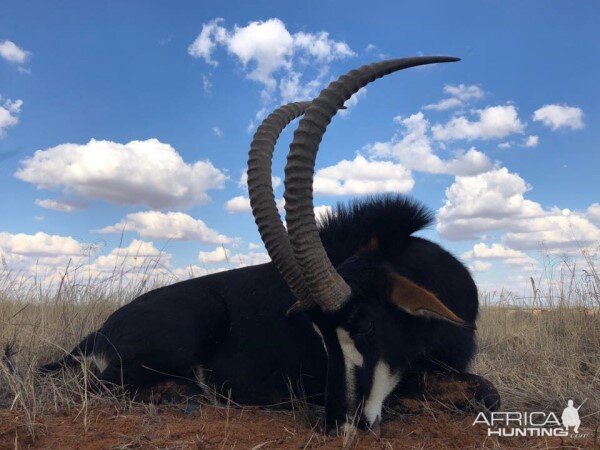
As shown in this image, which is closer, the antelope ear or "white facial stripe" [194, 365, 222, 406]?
the antelope ear

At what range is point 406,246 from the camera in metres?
4.78

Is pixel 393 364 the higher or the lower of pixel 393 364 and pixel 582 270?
the lower

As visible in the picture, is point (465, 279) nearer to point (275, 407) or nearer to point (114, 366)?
point (275, 407)

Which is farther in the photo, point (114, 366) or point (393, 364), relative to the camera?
point (114, 366)

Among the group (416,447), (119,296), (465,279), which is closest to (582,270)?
(465,279)

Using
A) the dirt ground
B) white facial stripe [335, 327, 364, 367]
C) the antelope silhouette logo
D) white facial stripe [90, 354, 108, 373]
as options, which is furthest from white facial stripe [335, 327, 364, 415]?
white facial stripe [90, 354, 108, 373]

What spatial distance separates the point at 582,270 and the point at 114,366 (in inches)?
272

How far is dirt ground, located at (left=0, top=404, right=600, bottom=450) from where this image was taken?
Result: 137 inches

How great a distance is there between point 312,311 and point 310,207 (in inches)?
27.2

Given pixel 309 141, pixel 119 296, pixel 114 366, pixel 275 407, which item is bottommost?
pixel 275 407

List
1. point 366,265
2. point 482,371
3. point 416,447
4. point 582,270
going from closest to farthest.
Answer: point 416,447
point 366,265
point 482,371
point 582,270

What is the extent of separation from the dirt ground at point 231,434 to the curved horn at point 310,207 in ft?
2.80

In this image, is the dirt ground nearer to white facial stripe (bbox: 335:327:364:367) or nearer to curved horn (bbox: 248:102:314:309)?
white facial stripe (bbox: 335:327:364:367)

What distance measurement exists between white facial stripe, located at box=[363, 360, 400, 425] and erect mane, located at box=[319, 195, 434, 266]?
40.2 inches
